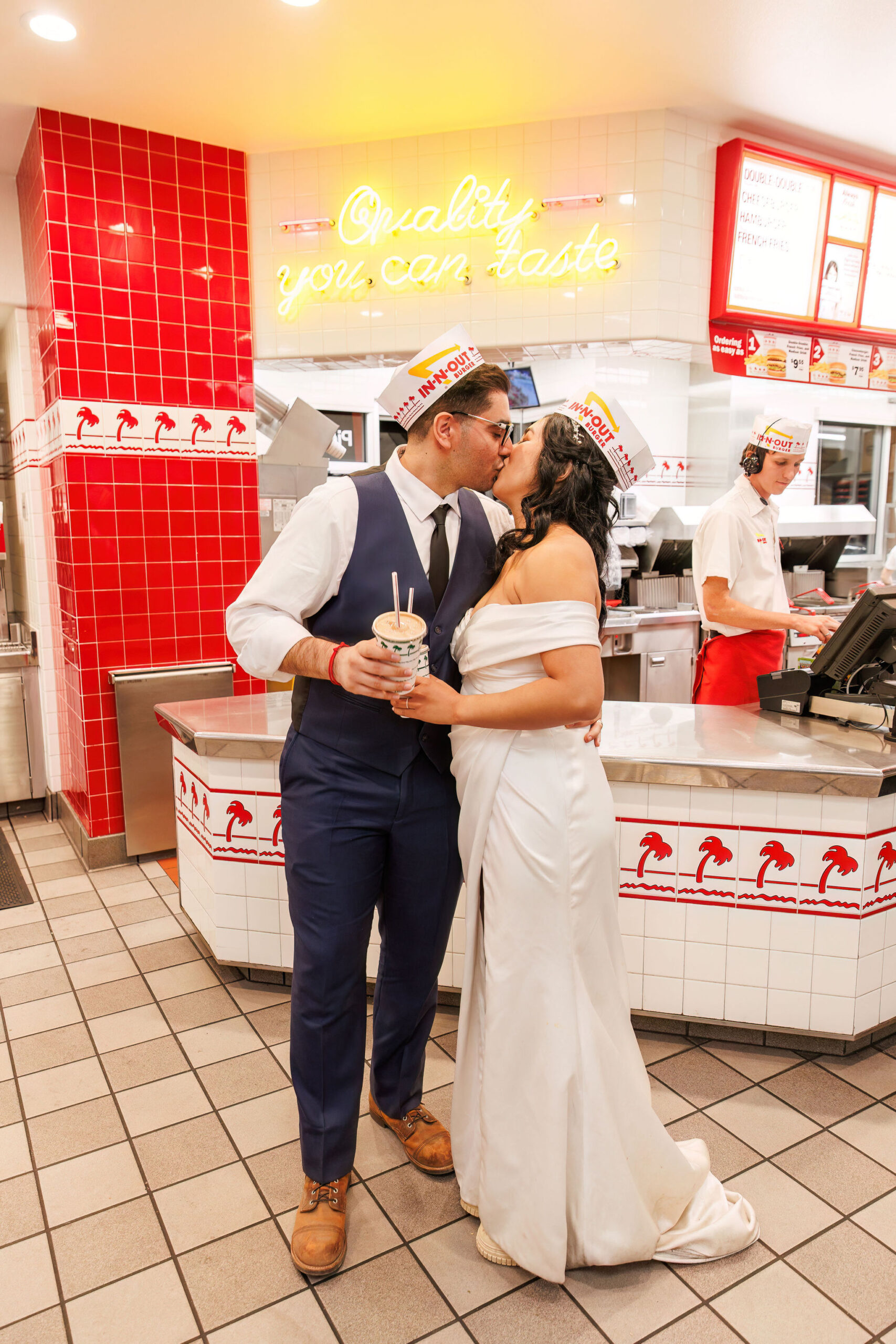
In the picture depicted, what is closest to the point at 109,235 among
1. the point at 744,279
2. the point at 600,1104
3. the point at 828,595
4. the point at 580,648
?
the point at 744,279

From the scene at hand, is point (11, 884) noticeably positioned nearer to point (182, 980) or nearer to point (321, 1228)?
point (182, 980)

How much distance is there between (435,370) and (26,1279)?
211 cm

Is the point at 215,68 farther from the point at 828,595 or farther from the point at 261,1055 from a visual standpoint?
the point at 828,595

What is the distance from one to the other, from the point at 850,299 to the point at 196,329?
3347 millimetres

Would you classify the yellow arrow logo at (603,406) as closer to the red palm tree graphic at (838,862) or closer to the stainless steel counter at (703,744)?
the stainless steel counter at (703,744)

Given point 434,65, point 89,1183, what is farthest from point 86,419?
point 89,1183

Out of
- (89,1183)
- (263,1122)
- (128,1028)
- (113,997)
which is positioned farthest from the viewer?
(113,997)

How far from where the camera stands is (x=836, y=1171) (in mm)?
2170

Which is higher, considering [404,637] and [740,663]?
[404,637]

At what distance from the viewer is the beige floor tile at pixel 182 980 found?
3.06 m

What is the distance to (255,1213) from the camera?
2.05 metres

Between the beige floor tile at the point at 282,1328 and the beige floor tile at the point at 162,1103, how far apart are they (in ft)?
2.28

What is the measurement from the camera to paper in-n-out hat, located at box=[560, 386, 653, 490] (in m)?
1.94

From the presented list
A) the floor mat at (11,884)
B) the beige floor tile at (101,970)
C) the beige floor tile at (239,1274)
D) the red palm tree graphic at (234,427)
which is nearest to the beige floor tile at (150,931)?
the beige floor tile at (101,970)
